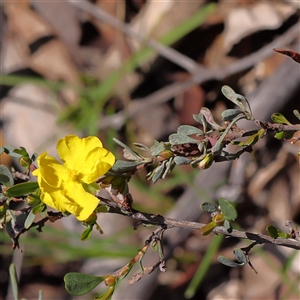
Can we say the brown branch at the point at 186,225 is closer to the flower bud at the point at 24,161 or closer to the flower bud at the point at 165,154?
the flower bud at the point at 165,154

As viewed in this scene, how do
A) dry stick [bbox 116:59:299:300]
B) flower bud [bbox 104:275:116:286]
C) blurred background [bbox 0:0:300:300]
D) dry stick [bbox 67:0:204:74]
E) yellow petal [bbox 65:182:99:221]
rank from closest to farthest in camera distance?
yellow petal [bbox 65:182:99:221] < flower bud [bbox 104:275:116:286] < dry stick [bbox 116:59:299:300] < blurred background [bbox 0:0:300:300] < dry stick [bbox 67:0:204:74]

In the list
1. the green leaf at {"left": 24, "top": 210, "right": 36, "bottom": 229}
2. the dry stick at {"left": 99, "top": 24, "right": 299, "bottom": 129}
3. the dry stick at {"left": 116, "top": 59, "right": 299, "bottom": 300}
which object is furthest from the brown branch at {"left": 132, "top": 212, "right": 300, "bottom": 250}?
the dry stick at {"left": 99, "top": 24, "right": 299, "bottom": 129}

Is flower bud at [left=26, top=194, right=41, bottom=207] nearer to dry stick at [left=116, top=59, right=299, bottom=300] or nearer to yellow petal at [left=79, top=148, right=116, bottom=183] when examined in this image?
yellow petal at [left=79, top=148, right=116, bottom=183]

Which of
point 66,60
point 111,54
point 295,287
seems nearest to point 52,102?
point 66,60

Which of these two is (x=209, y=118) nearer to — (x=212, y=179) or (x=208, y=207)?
(x=208, y=207)

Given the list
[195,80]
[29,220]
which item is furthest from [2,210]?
[195,80]

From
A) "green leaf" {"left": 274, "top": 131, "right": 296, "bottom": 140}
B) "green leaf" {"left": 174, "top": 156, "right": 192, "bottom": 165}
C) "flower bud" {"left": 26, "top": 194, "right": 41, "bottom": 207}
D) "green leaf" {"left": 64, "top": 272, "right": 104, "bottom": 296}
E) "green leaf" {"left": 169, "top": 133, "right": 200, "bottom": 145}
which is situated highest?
"green leaf" {"left": 169, "top": 133, "right": 200, "bottom": 145}

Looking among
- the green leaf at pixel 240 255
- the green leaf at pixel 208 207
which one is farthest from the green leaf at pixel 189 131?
the green leaf at pixel 240 255
